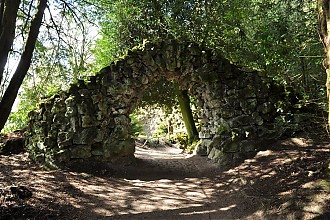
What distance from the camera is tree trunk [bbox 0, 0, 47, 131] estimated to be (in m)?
4.38

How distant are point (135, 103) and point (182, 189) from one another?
3719 mm

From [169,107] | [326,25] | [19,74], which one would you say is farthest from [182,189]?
[169,107]

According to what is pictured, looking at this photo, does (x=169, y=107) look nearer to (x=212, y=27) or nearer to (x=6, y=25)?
(x=212, y=27)

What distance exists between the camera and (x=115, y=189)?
21.0ft

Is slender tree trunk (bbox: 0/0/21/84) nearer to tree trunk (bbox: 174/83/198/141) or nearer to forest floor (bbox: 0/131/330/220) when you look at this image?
forest floor (bbox: 0/131/330/220)

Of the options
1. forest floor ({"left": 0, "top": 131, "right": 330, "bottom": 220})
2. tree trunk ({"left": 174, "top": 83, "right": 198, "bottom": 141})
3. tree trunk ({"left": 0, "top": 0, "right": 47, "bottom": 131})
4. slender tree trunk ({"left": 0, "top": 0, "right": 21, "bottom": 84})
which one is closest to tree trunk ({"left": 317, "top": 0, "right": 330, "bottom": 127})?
forest floor ({"left": 0, "top": 131, "right": 330, "bottom": 220})

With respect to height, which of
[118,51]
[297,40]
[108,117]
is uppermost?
[118,51]

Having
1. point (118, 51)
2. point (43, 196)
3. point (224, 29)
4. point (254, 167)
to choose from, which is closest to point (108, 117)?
point (43, 196)

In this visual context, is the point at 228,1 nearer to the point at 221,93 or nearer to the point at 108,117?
the point at 221,93

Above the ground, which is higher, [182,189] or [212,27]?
[212,27]

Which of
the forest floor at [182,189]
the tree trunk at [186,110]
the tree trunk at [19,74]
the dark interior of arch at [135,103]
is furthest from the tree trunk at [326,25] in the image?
the tree trunk at [186,110]

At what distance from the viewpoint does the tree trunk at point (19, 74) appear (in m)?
4.38

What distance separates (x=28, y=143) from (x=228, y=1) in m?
8.62

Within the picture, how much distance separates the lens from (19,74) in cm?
452
